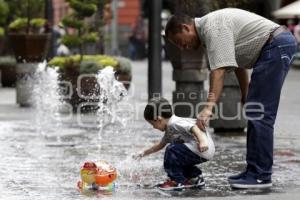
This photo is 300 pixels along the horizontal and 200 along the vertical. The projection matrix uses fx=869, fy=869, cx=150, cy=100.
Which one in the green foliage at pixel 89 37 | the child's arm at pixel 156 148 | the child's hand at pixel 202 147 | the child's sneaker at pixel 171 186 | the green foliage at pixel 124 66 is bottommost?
the child's sneaker at pixel 171 186

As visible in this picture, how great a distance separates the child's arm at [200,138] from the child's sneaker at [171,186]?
17.0 inches

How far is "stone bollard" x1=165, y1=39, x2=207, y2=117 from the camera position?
10977mm

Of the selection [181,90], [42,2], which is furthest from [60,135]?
[42,2]

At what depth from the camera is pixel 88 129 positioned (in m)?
11.6

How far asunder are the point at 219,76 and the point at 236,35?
1.32ft

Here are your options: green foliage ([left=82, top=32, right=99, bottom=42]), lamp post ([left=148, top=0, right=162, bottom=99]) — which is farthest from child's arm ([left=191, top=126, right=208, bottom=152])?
green foliage ([left=82, top=32, right=99, bottom=42])

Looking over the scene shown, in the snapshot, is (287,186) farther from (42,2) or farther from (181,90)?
(42,2)

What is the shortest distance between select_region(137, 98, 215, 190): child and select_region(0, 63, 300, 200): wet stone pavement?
0.14m

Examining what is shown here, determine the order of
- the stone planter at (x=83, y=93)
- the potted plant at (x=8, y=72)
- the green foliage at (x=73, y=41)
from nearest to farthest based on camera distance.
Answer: the stone planter at (x=83, y=93)
the green foliage at (x=73, y=41)
the potted plant at (x=8, y=72)

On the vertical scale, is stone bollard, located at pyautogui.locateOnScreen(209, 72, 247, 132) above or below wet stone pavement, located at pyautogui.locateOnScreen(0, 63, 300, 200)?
above

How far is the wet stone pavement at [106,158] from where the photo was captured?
689 cm

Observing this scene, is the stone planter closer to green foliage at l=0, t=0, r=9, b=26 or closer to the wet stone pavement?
the wet stone pavement

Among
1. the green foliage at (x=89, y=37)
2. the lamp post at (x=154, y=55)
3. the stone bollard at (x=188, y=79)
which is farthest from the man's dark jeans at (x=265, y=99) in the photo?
the green foliage at (x=89, y=37)

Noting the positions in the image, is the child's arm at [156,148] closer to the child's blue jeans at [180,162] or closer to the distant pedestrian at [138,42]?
the child's blue jeans at [180,162]
